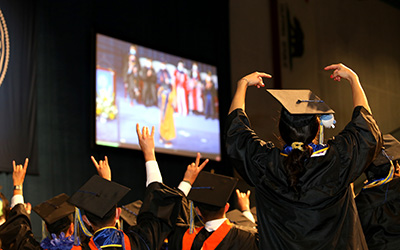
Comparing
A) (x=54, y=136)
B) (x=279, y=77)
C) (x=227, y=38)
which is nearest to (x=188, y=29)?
(x=227, y=38)

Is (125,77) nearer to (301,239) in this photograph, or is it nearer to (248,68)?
(248,68)

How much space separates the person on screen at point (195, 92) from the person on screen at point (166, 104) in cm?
38

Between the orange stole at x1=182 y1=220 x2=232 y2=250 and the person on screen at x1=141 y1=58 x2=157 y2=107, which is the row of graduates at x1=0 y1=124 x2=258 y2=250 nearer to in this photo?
the orange stole at x1=182 y1=220 x2=232 y2=250

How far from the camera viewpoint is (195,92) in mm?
9547

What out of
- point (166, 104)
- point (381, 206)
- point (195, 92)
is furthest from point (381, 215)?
point (195, 92)

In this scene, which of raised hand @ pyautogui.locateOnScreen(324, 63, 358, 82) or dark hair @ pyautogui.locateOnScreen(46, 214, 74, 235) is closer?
raised hand @ pyautogui.locateOnScreen(324, 63, 358, 82)

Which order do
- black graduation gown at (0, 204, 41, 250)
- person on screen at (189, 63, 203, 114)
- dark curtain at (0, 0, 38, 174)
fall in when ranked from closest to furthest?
black graduation gown at (0, 204, 41, 250), dark curtain at (0, 0, 38, 174), person on screen at (189, 63, 203, 114)

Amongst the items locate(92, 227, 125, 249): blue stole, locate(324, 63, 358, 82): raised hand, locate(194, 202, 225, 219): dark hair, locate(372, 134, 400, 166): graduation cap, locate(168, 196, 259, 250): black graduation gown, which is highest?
locate(324, 63, 358, 82): raised hand

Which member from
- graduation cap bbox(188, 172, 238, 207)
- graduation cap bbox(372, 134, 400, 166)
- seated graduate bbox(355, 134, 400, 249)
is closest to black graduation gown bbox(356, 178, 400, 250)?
seated graduate bbox(355, 134, 400, 249)

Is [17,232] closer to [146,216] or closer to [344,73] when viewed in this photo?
[146,216]

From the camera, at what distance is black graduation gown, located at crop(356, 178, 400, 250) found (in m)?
2.91

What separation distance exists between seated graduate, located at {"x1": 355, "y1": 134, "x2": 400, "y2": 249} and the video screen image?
18.7 feet

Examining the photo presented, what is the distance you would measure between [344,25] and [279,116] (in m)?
9.87

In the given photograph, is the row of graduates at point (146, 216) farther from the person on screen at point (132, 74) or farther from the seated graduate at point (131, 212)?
the person on screen at point (132, 74)
